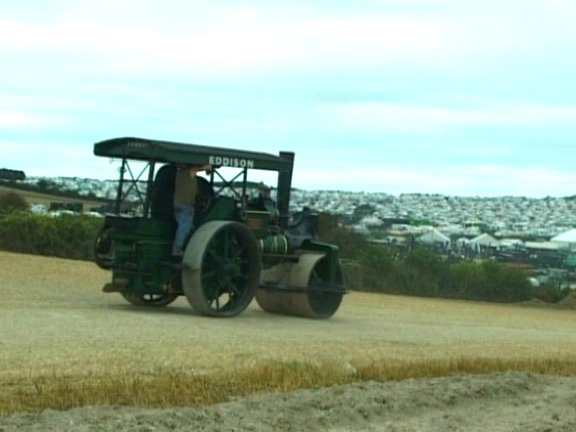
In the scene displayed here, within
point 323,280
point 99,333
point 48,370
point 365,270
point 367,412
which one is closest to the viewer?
point 367,412

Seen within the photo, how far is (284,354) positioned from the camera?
13.4 m

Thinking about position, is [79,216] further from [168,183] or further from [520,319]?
[168,183]

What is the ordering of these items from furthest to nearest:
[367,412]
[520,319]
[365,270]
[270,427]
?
[365,270] → [520,319] → [367,412] → [270,427]

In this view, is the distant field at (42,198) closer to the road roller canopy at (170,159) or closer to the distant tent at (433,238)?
the distant tent at (433,238)

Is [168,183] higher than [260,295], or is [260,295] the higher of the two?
[168,183]

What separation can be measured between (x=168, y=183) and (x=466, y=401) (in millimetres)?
8705

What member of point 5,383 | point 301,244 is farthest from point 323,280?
point 5,383

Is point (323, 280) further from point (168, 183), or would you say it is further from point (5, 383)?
point (5, 383)

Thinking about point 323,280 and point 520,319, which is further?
point 520,319

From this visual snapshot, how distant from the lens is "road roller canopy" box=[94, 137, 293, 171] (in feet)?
58.7

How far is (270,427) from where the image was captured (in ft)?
29.9

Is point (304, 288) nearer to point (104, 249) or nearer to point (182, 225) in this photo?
point (182, 225)

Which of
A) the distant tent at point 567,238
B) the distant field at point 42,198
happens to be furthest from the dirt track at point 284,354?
the distant tent at point 567,238

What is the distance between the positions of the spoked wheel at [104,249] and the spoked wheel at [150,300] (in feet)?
2.44
